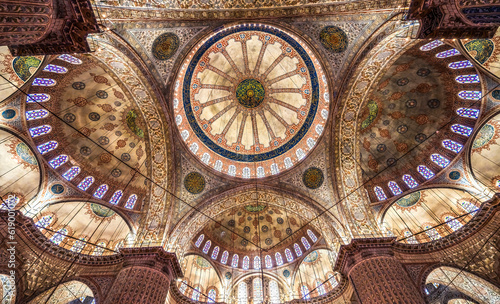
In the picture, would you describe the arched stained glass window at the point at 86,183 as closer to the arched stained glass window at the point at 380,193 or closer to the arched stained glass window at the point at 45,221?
the arched stained glass window at the point at 45,221

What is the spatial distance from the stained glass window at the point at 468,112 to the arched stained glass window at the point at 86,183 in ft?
62.9

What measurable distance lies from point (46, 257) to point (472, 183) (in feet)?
63.9

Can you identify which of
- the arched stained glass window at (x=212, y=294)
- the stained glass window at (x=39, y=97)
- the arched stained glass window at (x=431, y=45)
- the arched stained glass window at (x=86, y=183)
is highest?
the arched stained glass window at (x=431, y=45)

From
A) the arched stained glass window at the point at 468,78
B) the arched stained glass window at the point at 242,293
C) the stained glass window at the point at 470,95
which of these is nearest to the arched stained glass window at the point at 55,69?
the arched stained glass window at the point at 242,293

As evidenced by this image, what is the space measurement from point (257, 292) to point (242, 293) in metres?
0.95

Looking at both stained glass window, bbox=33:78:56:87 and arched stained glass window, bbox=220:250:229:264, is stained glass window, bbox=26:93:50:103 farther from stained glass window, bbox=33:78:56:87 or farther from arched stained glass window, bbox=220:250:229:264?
arched stained glass window, bbox=220:250:229:264

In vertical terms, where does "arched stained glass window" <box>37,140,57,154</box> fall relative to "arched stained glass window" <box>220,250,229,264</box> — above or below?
above

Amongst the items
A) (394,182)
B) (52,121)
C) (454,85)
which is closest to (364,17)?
(454,85)

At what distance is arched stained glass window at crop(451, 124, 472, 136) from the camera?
11016mm

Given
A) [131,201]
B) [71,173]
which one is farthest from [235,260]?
[71,173]

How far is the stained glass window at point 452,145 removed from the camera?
37.0ft

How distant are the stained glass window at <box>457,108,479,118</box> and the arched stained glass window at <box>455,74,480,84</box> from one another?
1343mm

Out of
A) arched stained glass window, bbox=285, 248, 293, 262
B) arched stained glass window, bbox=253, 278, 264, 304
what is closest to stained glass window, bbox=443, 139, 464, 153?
arched stained glass window, bbox=285, 248, 293, 262

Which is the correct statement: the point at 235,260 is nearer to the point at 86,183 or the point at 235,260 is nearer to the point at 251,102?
the point at 86,183
